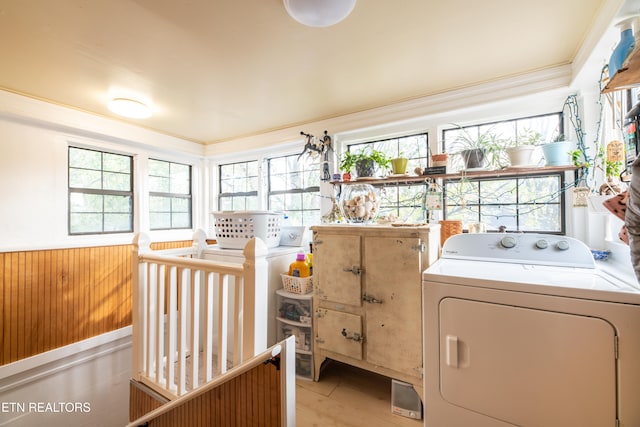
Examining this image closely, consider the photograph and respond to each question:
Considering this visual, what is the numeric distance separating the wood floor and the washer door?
685mm

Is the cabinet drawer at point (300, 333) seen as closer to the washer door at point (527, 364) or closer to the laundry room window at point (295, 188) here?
the washer door at point (527, 364)

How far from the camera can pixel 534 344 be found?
0.95 m

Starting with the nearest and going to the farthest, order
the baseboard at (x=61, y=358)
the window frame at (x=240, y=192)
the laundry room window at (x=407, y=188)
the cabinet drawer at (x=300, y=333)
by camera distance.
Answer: the cabinet drawer at (x=300, y=333) < the baseboard at (x=61, y=358) < the laundry room window at (x=407, y=188) < the window frame at (x=240, y=192)

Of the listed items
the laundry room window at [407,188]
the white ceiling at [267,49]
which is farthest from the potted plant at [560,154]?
the laundry room window at [407,188]

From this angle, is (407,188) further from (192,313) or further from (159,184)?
(159,184)

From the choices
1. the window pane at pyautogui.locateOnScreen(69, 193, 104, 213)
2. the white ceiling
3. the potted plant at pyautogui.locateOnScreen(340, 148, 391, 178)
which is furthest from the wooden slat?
the window pane at pyautogui.locateOnScreen(69, 193, 104, 213)

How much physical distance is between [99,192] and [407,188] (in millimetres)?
3281

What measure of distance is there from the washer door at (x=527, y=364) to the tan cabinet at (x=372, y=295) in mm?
385

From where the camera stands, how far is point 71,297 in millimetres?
2422

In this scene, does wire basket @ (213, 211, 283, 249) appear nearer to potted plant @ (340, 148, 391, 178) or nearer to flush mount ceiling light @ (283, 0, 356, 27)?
potted plant @ (340, 148, 391, 178)

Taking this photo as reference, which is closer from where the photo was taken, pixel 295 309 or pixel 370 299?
pixel 370 299

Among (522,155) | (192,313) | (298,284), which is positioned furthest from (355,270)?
(522,155)

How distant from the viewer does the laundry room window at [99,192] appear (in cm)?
261

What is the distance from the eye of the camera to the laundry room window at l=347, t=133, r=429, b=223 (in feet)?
7.82
